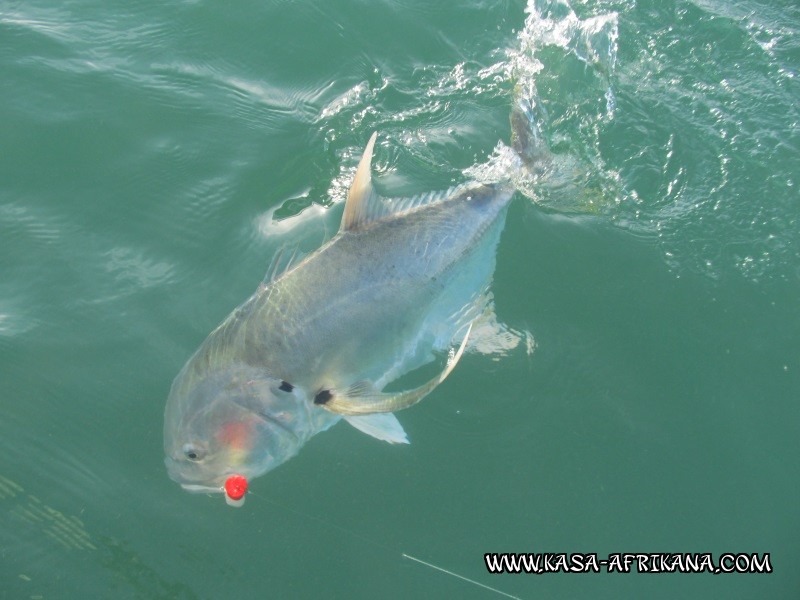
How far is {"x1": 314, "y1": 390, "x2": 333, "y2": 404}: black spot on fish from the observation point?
9.17 feet

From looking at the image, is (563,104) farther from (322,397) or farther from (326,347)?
(322,397)

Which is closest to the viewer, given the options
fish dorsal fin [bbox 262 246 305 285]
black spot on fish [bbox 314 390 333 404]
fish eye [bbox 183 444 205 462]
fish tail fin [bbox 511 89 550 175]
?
fish eye [bbox 183 444 205 462]

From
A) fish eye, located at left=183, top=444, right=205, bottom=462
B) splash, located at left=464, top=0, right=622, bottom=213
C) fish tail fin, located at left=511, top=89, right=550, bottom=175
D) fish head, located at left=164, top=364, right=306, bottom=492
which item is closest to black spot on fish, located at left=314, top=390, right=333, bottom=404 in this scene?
fish head, located at left=164, top=364, right=306, bottom=492

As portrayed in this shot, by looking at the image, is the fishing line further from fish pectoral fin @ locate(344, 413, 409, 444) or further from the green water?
fish pectoral fin @ locate(344, 413, 409, 444)

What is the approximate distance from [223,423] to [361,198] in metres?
1.15

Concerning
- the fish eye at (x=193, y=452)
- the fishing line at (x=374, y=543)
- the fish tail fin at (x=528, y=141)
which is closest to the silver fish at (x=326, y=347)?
the fish eye at (x=193, y=452)

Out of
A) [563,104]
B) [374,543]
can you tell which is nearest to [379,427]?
[374,543]

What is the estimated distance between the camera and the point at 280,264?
2.93m

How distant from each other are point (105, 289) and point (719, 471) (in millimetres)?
3448

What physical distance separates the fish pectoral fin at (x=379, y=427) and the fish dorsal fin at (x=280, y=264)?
70cm

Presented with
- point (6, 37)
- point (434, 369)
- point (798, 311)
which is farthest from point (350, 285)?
point (6, 37)

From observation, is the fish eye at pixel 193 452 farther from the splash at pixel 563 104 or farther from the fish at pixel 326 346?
the splash at pixel 563 104

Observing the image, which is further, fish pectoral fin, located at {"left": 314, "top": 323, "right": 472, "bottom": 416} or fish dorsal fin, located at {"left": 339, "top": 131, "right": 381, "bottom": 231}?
fish dorsal fin, located at {"left": 339, "top": 131, "right": 381, "bottom": 231}

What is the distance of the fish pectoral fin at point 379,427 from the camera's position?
9.36 ft
